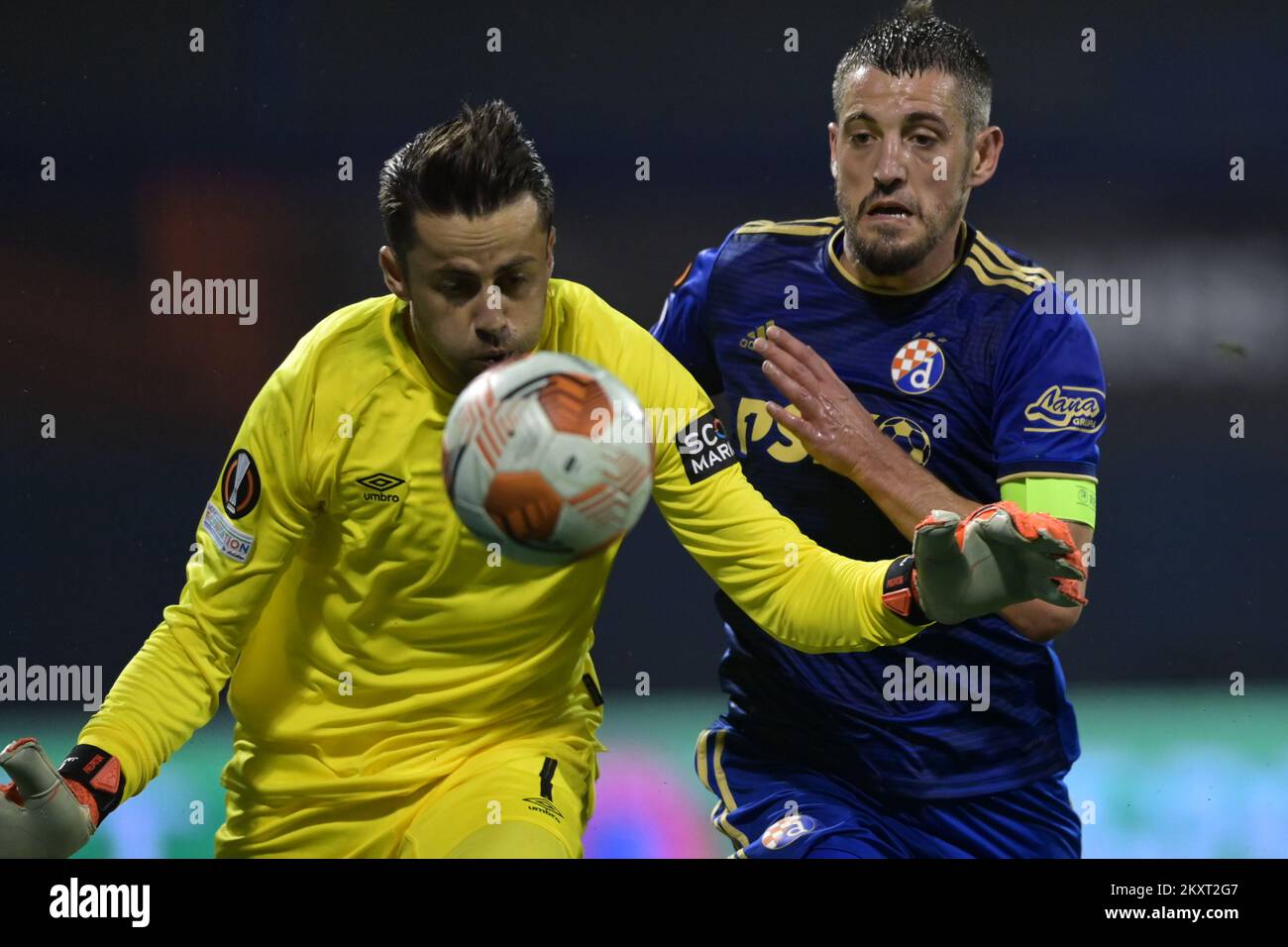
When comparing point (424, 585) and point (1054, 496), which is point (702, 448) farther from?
point (1054, 496)

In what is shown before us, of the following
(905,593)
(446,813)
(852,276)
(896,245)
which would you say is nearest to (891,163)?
(896,245)

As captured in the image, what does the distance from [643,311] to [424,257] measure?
297 centimetres

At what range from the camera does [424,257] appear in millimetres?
3053

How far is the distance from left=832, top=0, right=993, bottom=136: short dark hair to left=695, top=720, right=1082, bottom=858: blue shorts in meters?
1.59

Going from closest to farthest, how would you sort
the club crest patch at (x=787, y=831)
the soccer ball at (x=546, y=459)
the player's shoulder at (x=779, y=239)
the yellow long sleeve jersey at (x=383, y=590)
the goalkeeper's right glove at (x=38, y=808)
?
1. the soccer ball at (x=546, y=459)
2. the goalkeeper's right glove at (x=38, y=808)
3. the yellow long sleeve jersey at (x=383, y=590)
4. the club crest patch at (x=787, y=831)
5. the player's shoulder at (x=779, y=239)

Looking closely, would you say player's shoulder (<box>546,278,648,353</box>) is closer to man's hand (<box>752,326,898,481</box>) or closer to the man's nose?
man's hand (<box>752,326,898,481</box>)

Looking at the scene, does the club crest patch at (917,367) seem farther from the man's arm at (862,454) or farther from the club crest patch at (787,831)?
the club crest patch at (787,831)

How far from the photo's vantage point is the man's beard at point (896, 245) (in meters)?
3.71

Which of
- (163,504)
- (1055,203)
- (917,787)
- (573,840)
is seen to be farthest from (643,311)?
(573,840)

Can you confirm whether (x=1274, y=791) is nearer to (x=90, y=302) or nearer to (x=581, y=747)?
(x=581, y=747)

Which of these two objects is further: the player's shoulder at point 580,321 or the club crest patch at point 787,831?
the club crest patch at point 787,831

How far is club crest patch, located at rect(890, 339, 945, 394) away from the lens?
3752 millimetres

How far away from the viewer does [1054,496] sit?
3574 mm

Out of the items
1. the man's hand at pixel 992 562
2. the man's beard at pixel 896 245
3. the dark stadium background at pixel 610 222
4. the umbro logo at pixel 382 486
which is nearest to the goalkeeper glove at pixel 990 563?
the man's hand at pixel 992 562
